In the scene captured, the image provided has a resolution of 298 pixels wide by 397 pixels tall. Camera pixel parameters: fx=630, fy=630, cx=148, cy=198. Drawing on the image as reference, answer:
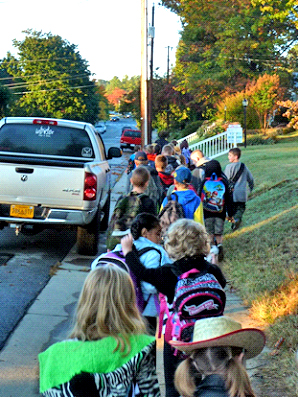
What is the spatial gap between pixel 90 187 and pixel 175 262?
5433 mm

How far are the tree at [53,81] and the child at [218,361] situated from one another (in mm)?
77641

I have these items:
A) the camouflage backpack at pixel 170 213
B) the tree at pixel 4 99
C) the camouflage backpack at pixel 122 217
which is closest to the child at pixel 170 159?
the camouflage backpack at pixel 170 213

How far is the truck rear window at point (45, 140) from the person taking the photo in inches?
433

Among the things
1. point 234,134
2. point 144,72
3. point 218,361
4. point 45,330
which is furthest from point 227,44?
point 218,361

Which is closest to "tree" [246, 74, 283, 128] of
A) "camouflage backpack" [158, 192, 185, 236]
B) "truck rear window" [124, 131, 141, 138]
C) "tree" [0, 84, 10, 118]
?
"truck rear window" [124, 131, 141, 138]

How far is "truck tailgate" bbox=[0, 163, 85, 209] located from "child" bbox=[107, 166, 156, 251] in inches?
121

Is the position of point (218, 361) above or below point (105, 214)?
above

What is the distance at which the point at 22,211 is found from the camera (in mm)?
9547

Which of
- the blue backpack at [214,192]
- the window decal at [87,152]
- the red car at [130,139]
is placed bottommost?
the red car at [130,139]

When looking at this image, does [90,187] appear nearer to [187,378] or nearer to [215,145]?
[187,378]

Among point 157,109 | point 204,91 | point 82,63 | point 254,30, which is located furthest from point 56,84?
point 254,30

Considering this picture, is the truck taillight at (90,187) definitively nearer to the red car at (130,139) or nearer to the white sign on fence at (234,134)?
the white sign on fence at (234,134)

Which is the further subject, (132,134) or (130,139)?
(132,134)

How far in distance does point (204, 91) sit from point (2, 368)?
41.8m
